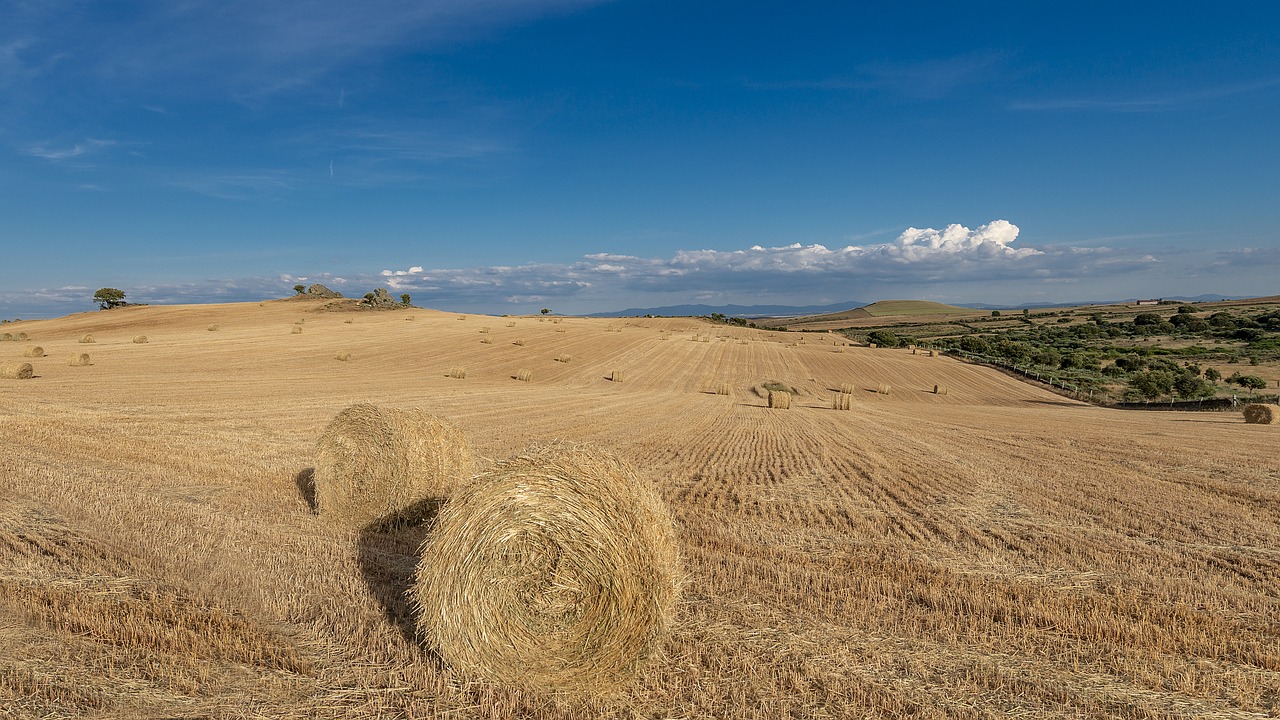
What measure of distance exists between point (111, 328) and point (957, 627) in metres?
61.1

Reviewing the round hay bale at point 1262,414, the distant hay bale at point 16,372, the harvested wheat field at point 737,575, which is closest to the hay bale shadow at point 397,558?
the harvested wheat field at point 737,575

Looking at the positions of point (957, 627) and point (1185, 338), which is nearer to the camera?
point (957, 627)

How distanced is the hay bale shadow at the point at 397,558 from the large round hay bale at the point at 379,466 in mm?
162

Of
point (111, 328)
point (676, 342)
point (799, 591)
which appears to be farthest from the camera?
point (676, 342)

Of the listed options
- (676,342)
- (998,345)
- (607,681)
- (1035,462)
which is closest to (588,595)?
(607,681)

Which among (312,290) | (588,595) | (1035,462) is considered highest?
(312,290)

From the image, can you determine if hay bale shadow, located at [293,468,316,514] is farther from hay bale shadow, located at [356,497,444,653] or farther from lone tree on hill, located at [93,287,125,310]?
lone tree on hill, located at [93,287,125,310]

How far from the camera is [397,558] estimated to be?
8.02m

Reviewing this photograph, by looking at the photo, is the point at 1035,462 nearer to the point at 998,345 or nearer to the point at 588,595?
the point at 588,595

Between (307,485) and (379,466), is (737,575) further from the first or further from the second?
(307,485)

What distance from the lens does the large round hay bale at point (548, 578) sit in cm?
538

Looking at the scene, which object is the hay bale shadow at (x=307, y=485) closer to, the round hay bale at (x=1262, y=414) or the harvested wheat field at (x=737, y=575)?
the harvested wheat field at (x=737, y=575)

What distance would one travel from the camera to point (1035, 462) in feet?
49.4

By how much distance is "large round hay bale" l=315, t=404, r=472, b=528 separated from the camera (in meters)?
9.33
